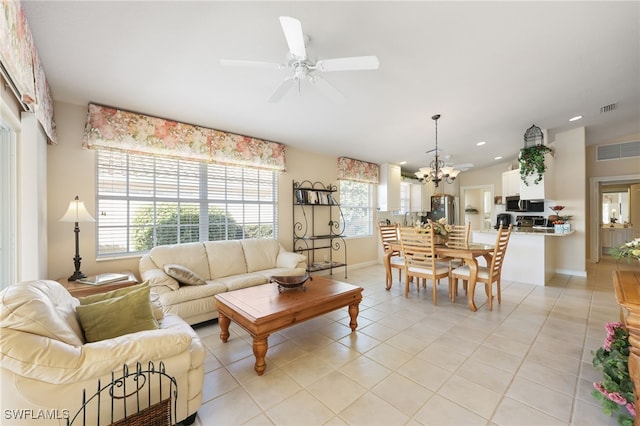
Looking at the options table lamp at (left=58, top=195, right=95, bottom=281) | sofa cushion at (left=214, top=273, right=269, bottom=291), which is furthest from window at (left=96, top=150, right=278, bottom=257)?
sofa cushion at (left=214, top=273, right=269, bottom=291)

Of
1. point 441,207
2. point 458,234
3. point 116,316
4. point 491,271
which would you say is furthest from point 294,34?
point 441,207

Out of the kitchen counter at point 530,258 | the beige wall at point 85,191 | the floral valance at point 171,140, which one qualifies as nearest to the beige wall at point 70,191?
the beige wall at point 85,191

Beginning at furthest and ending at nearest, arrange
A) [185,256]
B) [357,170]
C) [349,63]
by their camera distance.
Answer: [357,170]
[185,256]
[349,63]

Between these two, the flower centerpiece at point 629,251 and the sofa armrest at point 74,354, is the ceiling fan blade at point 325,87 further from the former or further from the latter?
the flower centerpiece at point 629,251

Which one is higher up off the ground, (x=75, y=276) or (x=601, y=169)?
(x=601, y=169)

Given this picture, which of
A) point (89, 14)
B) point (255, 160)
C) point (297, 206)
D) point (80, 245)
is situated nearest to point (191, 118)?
point (255, 160)

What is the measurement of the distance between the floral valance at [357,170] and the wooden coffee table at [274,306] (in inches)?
123

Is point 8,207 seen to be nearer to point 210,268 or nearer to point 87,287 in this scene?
point 87,287

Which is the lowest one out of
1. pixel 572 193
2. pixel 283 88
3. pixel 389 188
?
A: pixel 572 193

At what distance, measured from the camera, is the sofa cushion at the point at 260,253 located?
3834 mm

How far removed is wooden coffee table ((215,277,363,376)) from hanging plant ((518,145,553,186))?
14.2 ft

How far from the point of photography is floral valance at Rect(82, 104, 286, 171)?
292 cm

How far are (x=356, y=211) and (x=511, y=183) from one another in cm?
364

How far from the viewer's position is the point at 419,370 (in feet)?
6.76
